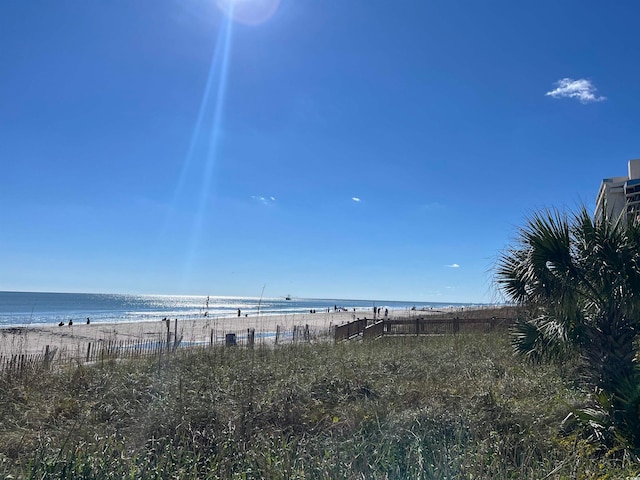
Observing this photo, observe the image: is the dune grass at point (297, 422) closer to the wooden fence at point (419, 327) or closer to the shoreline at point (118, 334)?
the shoreline at point (118, 334)

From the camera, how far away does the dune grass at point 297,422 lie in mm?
3707

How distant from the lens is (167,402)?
5480 mm

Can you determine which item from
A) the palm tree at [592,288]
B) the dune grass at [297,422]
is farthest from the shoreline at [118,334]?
the palm tree at [592,288]

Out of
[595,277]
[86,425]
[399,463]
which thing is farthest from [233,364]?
[595,277]

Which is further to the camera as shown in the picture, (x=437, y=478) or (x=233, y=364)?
(x=233, y=364)

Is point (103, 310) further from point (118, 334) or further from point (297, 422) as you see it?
point (297, 422)

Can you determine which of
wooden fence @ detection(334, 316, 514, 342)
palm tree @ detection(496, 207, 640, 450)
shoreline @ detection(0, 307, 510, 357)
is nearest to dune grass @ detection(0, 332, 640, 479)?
palm tree @ detection(496, 207, 640, 450)

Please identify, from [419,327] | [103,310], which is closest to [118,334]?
[419,327]

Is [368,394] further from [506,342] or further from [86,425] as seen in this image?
[506,342]

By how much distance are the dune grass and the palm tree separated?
2.35ft

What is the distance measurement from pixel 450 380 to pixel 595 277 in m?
2.68

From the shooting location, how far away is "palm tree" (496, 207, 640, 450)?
601 cm

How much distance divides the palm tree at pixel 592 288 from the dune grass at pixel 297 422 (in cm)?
72

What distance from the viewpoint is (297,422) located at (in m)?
5.32
